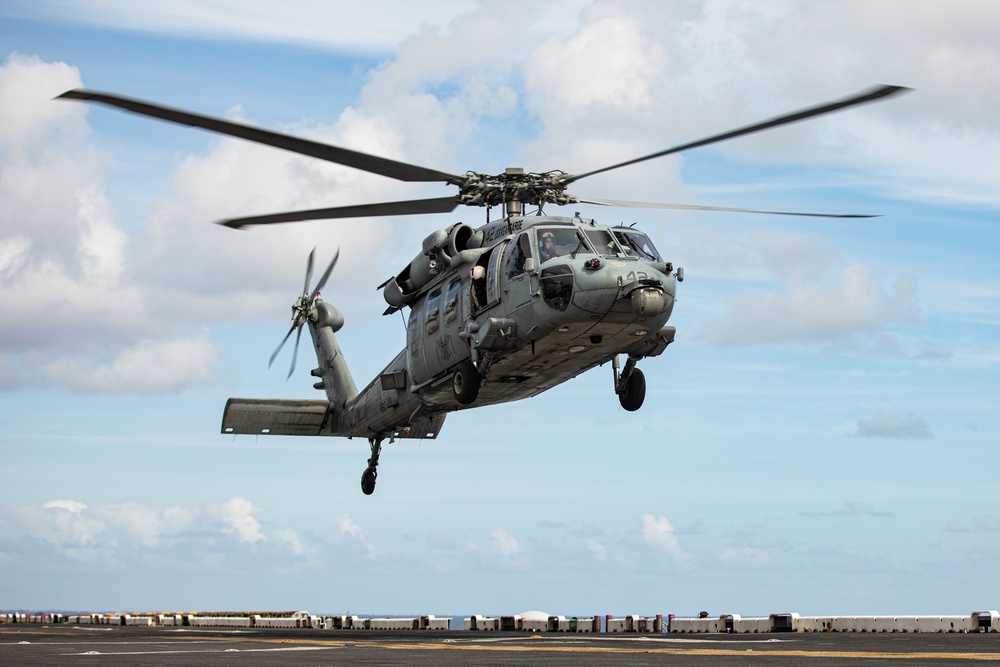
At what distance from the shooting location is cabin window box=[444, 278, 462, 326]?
2411cm

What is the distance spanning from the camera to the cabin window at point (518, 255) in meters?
22.2

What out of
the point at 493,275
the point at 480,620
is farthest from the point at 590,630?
the point at 493,275

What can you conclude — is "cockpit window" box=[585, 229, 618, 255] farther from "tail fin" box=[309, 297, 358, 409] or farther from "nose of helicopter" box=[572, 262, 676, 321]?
"tail fin" box=[309, 297, 358, 409]

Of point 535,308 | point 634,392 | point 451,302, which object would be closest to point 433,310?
point 451,302

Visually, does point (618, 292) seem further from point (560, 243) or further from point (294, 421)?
point (294, 421)

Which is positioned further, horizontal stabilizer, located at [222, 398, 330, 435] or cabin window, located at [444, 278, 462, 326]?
horizontal stabilizer, located at [222, 398, 330, 435]

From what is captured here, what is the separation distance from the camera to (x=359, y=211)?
2464 cm

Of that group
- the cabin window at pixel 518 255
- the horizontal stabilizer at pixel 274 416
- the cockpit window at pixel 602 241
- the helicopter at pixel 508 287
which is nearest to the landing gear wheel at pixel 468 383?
the helicopter at pixel 508 287

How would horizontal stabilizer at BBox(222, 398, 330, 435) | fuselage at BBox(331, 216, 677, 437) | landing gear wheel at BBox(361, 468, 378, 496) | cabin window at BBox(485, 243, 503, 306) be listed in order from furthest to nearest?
horizontal stabilizer at BBox(222, 398, 330, 435) < landing gear wheel at BBox(361, 468, 378, 496) < cabin window at BBox(485, 243, 503, 306) < fuselage at BBox(331, 216, 677, 437)

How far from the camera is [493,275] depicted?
22938 mm

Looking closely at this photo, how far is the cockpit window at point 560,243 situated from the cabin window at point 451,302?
9.05 feet

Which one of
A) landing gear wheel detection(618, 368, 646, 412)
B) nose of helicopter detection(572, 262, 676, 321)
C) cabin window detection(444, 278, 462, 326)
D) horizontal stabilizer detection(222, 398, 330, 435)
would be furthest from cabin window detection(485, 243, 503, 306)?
horizontal stabilizer detection(222, 398, 330, 435)

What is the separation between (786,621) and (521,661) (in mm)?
16460

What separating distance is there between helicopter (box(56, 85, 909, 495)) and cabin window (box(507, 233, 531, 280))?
0.04 metres
